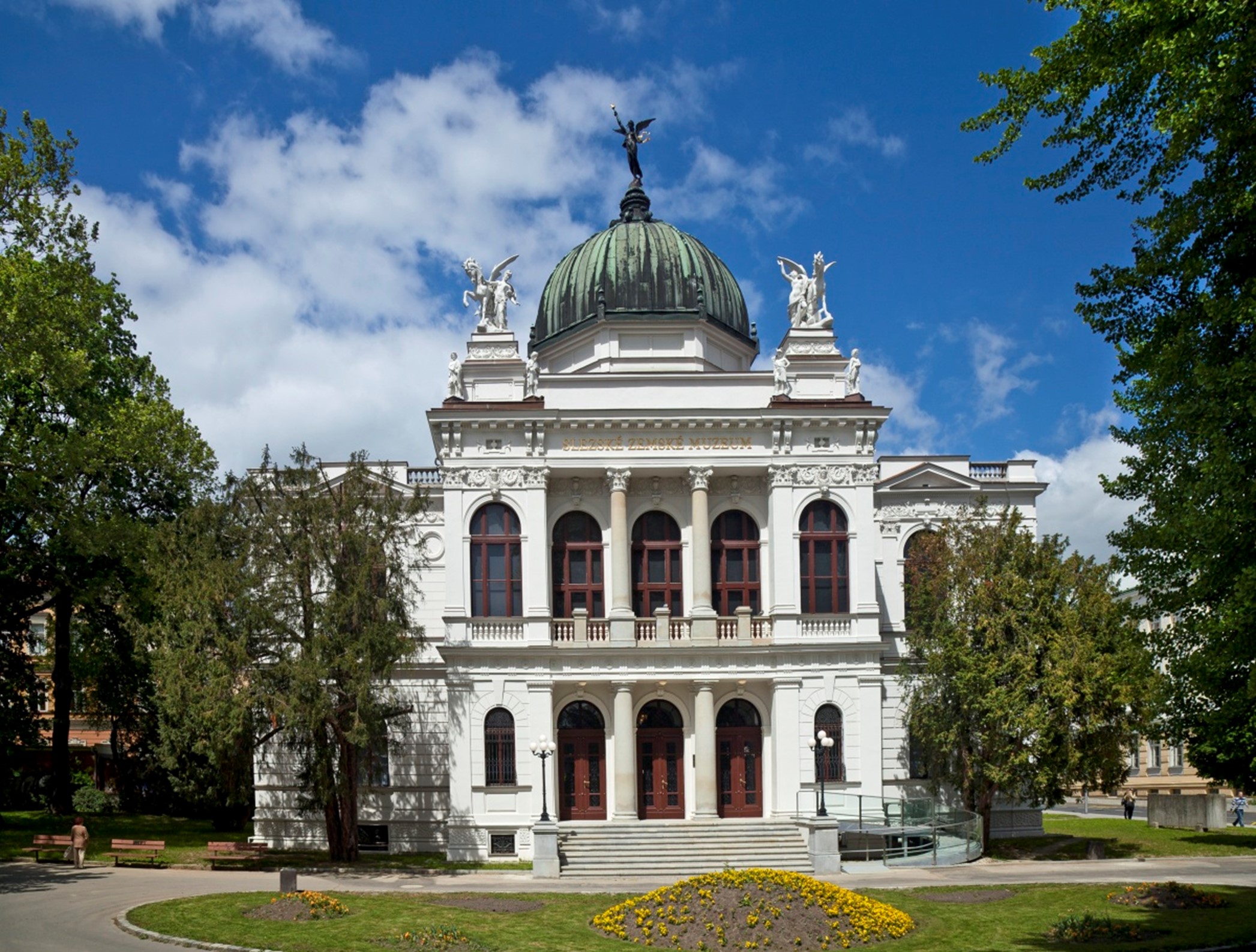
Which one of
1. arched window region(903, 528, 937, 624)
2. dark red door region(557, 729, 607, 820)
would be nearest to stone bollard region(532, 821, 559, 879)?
dark red door region(557, 729, 607, 820)

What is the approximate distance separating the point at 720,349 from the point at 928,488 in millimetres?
9512

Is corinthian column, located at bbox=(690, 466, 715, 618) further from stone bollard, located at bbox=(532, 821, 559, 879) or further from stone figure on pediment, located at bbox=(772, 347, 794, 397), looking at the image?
stone bollard, located at bbox=(532, 821, 559, 879)

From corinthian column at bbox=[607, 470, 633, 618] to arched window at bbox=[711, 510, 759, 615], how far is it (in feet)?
11.0

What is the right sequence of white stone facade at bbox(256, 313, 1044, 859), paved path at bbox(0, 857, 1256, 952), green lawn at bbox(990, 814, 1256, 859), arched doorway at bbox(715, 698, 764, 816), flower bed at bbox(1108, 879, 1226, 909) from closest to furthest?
paved path at bbox(0, 857, 1256, 952) < flower bed at bbox(1108, 879, 1226, 909) < green lawn at bbox(990, 814, 1256, 859) < white stone facade at bbox(256, 313, 1044, 859) < arched doorway at bbox(715, 698, 764, 816)

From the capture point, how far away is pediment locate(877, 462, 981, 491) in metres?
47.8

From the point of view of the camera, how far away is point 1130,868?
36281 mm

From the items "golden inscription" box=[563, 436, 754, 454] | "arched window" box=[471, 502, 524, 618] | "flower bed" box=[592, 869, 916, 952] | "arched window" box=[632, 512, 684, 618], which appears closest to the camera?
"flower bed" box=[592, 869, 916, 952]

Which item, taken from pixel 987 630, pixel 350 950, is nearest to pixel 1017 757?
pixel 987 630

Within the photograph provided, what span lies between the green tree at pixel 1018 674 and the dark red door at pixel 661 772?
26.3 feet

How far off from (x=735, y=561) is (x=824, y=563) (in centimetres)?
315

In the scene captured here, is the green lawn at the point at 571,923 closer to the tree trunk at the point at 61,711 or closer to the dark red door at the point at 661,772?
the dark red door at the point at 661,772

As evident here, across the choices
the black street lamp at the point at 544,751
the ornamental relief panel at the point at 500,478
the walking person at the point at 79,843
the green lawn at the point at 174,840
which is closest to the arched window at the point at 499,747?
the green lawn at the point at 174,840

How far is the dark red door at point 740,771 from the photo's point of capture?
43625 mm

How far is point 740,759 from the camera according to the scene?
144 feet
